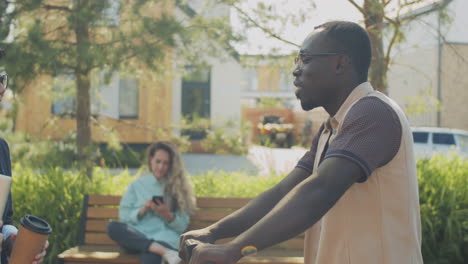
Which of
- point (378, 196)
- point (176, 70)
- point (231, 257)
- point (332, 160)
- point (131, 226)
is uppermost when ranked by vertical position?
point (176, 70)

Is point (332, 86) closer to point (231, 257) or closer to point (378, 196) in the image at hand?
point (378, 196)

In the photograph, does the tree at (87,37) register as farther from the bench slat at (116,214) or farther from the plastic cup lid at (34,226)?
Result: the plastic cup lid at (34,226)

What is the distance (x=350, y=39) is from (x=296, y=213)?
2.19ft

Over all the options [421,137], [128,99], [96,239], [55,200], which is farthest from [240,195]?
[128,99]

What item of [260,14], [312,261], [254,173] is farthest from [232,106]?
[312,261]

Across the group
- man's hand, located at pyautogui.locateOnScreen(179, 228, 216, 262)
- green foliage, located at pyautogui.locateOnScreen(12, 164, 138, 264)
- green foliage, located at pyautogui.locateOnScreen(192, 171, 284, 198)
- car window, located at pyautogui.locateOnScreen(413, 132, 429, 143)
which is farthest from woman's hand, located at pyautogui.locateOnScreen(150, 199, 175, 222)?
car window, located at pyautogui.locateOnScreen(413, 132, 429, 143)

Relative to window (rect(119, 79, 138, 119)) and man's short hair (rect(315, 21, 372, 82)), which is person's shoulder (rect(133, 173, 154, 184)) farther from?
window (rect(119, 79, 138, 119))

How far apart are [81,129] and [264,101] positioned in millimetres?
3070

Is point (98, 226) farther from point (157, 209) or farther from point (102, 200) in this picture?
point (157, 209)

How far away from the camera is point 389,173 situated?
181 cm

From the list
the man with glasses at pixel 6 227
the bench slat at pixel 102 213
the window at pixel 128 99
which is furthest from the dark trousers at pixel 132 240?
the window at pixel 128 99

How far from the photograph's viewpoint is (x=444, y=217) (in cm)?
510

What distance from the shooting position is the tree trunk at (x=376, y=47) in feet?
18.9

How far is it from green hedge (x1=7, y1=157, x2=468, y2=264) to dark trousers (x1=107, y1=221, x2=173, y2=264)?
0.76 m
